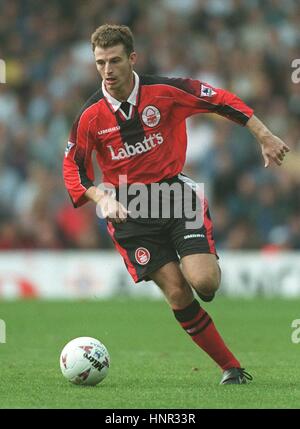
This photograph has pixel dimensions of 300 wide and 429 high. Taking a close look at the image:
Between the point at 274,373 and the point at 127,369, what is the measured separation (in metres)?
1.16

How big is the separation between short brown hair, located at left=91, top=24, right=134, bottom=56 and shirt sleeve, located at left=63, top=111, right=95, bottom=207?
0.51m

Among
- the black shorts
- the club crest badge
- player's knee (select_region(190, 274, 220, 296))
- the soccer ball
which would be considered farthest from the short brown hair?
the soccer ball

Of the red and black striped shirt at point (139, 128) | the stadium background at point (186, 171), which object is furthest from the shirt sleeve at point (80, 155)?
the stadium background at point (186, 171)

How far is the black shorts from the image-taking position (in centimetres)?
761

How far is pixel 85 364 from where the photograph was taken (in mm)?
7402

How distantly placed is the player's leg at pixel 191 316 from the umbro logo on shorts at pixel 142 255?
109 millimetres

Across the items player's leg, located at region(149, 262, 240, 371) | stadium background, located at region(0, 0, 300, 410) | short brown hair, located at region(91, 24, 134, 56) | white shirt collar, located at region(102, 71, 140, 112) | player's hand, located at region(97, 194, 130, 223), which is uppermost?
stadium background, located at region(0, 0, 300, 410)

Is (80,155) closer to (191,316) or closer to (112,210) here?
(112,210)

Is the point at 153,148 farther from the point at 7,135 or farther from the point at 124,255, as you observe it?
the point at 7,135

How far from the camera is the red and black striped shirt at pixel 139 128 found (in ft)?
25.2

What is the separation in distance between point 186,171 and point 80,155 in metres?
8.52

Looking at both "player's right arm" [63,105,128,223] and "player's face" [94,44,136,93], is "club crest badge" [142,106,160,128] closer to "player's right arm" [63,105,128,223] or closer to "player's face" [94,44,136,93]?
"player's face" [94,44,136,93]

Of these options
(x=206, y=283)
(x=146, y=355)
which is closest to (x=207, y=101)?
(x=206, y=283)
